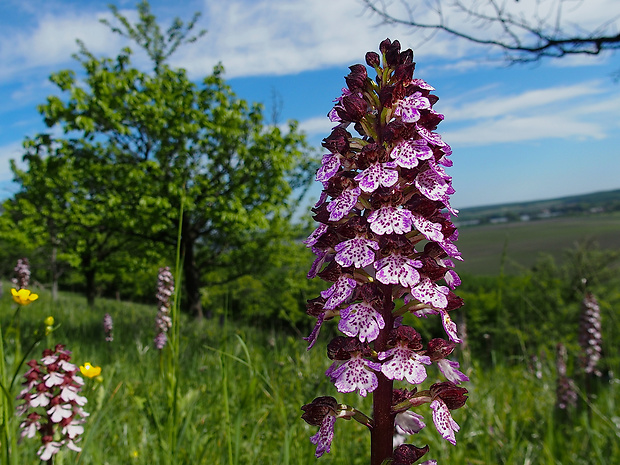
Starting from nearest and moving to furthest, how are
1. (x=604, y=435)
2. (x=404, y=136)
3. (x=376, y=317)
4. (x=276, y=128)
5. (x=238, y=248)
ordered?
(x=376, y=317), (x=404, y=136), (x=604, y=435), (x=276, y=128), (x=238, y=248)

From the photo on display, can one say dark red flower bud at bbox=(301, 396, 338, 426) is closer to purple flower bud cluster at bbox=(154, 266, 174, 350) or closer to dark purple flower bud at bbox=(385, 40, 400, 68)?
dark purple flower bud at bbox=(385, 40, 400, 68)

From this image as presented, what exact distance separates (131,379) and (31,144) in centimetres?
1604

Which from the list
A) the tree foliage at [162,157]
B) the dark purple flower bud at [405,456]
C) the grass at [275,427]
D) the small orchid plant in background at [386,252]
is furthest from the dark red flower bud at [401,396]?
the tree foliage at [162,157]

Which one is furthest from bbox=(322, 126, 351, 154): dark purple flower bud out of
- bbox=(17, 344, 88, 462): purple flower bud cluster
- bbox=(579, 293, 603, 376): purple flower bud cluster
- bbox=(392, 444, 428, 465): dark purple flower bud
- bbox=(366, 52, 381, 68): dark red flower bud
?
bbox=(579, 293, 603, 376): purple flower bud cluster

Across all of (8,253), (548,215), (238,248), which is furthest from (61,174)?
(548,215)

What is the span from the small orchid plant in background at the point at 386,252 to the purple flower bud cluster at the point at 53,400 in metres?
1.69

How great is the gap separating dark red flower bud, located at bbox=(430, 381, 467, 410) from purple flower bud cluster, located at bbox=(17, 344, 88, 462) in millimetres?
1904

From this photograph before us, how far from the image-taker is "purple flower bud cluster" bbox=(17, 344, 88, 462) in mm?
2385

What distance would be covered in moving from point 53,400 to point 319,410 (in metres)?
1.78

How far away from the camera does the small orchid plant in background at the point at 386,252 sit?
1.20m

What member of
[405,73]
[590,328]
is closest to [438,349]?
[405,73]

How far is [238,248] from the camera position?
23.8m

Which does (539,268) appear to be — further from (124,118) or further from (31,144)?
(31,144)

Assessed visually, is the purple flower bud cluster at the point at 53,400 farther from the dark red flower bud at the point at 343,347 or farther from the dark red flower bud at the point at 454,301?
the dark red flower bud at the point at 454,301
